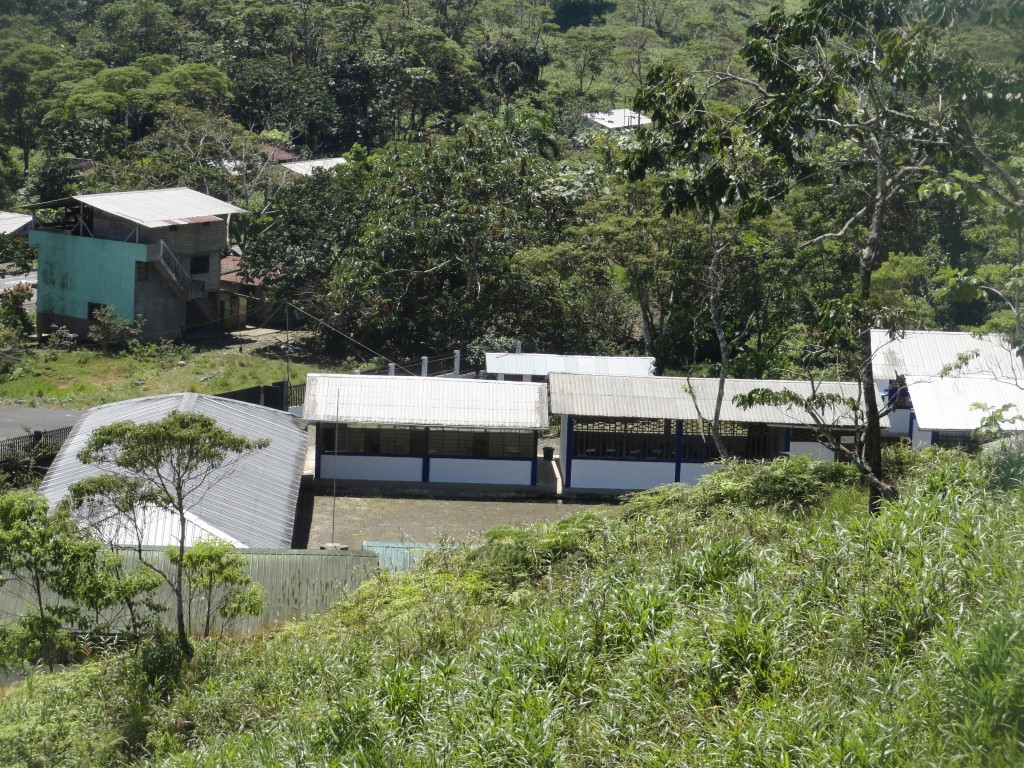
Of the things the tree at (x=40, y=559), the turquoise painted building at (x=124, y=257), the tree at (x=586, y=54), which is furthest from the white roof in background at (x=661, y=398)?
the tree at (x=586, y=54)

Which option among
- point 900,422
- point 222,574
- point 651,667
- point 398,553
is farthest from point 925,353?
point 651,667

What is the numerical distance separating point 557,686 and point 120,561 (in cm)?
534

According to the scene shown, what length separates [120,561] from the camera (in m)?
11.3

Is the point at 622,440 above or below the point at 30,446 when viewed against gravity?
above

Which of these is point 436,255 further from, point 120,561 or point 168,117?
point 120,561

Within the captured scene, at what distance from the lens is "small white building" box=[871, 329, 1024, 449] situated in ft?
65.7

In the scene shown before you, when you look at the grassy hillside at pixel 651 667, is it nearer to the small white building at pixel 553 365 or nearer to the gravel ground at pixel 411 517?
the gravel ground at pixel 411 517

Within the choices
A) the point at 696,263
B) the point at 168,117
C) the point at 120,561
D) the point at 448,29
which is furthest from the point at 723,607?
the point at 448,29

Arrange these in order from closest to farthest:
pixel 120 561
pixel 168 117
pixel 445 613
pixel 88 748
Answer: pixel 88 748 < pixel 445 613 < pixel 120 561 < pixel 168 117

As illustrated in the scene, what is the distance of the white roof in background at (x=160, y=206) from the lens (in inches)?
1270

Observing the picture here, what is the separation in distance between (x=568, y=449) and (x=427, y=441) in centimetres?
276

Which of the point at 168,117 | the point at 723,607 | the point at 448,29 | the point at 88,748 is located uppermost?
the point at 448,29

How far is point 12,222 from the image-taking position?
35750 millimetres

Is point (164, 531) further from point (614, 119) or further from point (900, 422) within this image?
point (614, 119)
